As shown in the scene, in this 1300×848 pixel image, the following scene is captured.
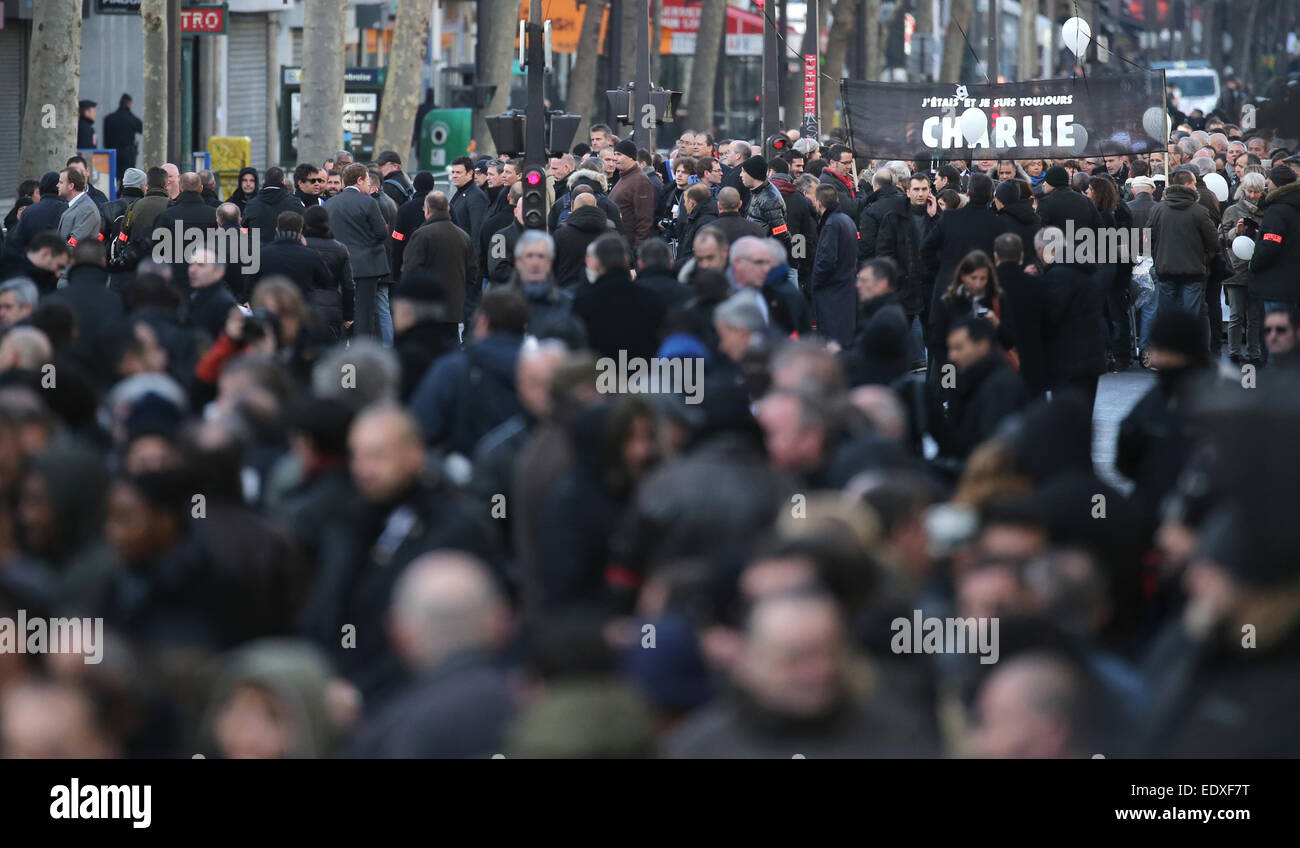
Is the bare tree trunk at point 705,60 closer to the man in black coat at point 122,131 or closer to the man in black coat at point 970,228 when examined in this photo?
the man in black coat at point 122,131

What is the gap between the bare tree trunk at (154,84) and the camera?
88.2 feet

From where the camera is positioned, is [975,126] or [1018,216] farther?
[975,126]

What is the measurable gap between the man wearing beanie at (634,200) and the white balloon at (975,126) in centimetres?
267

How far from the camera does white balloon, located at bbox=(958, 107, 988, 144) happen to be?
61.8 feet

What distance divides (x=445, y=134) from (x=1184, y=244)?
22558 millimetres

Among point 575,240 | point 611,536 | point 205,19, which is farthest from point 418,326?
point 205,19

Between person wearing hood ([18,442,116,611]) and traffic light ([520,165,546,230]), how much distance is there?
10.3 metres

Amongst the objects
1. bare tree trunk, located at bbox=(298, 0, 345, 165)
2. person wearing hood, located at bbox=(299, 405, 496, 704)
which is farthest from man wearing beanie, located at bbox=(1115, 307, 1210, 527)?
bare tree trunk, located at bbox=(298, 0, 345, 165)

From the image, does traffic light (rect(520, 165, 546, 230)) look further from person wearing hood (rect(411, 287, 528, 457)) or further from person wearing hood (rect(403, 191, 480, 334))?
person wearing hood (rect(411, 287, 528, 457))

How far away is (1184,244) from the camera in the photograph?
17.0 metres

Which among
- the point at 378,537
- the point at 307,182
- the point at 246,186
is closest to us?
the point at 378,537

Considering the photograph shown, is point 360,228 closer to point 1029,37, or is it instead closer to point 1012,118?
point 1012,118

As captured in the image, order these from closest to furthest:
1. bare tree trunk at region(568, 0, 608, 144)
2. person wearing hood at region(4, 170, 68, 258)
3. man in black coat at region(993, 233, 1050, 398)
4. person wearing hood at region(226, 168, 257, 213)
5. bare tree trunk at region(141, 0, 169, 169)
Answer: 1. man in black coat at region(993, 233, 1050, 398)
2. person wearing hood at region(4, 170, 68, 258)
3. person wearing hood at region(226, 168, 257, 213)
4. bare tree trunk at region(141, 0, 169, 169)
5. bare tree trunk at region(568, 0, 608, 144)
